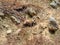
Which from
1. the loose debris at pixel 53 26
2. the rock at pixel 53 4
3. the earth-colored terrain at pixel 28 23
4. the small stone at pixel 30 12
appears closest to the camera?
the earth-colored terrain at pixel 28 23

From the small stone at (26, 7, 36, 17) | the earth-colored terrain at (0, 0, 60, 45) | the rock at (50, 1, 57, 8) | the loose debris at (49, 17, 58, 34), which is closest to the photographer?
the earth-colored terrain at (0, 0, 60, 45)

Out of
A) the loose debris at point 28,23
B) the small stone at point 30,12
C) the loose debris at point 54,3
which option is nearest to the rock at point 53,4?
the loose debris at point 54,3

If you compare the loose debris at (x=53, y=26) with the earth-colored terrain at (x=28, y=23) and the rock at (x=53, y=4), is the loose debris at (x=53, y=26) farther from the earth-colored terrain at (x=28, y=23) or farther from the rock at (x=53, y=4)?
the rock at (x=53, y=4)

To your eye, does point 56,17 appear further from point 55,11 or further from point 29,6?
point 29,6

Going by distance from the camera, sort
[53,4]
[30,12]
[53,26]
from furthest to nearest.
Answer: [53,4] < [30,12] < [53,26]

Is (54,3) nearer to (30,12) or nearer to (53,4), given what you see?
(53,4)

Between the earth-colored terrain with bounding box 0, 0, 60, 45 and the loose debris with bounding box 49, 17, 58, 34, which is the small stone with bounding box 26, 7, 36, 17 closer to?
the earth-colored terrain with bounding box 0, 0, 60, 45

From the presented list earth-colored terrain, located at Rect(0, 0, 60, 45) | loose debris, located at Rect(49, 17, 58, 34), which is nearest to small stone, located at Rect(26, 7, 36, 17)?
earth-colored terrain, located at Rect(0, 0, 60, 45)

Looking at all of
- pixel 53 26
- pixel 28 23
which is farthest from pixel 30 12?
pixel 53 26

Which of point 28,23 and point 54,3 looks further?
point 54,3
